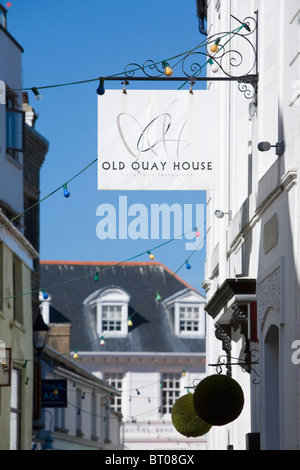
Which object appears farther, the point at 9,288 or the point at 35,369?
the point at 35,369

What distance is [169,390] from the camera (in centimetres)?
5019

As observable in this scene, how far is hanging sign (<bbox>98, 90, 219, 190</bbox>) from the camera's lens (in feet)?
39.8

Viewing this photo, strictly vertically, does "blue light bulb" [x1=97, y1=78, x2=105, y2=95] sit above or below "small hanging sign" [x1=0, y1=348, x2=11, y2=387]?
above

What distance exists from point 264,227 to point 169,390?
1519 inches

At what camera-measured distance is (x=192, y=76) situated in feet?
40.3

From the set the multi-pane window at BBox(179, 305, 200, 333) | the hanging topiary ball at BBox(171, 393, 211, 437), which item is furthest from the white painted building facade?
the multi-pane window at BBox(179, 305, 200, 333)

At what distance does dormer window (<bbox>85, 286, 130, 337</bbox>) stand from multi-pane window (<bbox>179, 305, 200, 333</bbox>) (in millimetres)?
2705

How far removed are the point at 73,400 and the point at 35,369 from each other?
478 inches

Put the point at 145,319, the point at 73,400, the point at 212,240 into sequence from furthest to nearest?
1. the point at 145,319
2. the point at 73,400
3. the point at 212,240

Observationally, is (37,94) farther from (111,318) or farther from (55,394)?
(111,318)

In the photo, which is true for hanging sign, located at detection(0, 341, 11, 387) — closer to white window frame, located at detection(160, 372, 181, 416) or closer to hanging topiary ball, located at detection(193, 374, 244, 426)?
hanging topiary ball, located at detection(193, 374, 244, 426)
